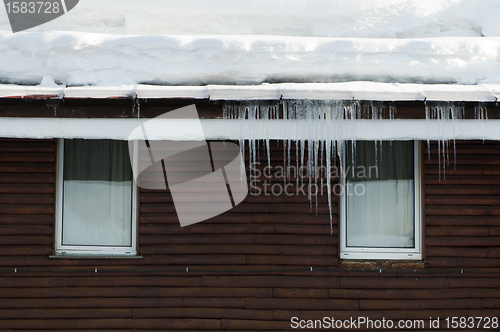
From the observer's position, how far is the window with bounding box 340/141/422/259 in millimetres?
3756

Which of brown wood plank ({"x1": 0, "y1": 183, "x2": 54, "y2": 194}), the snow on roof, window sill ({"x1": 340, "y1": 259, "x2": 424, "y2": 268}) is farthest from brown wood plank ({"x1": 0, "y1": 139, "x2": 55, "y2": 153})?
window sill ({"x1": 340, "y1": 259, "x2": 424, "y2": 268})

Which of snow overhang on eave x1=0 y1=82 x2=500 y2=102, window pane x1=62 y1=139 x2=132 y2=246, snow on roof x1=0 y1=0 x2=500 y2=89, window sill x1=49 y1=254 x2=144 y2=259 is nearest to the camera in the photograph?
snow overhang on eave x1=0 y1=82 x2=500 y2=102

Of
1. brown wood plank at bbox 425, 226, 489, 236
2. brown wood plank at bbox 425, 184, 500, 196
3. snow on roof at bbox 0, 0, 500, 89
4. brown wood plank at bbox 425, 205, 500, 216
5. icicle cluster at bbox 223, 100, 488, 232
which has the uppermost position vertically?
snow on roof at bbox 0, 0, 500, 89

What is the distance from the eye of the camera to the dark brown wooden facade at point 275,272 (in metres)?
3.65

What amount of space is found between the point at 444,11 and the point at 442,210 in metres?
2.21

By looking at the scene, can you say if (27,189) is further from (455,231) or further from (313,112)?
(455,231)

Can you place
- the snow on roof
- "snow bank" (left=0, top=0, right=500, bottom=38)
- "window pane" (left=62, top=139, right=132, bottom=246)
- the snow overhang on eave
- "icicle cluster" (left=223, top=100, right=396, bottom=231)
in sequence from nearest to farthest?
the snow overhang on eave < "icicle cluster" (left=223, top=100, right=396, bottom=231) < the snow on roof < "window pane" (left=62, top=139, right=132, bottom=246) < "snow bank" (left=0, top=0, right=500, bottom=38)

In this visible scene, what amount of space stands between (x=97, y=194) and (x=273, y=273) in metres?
1.86

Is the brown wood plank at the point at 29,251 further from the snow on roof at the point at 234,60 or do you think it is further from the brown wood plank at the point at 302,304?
the brown wood plank at the point at 302,304

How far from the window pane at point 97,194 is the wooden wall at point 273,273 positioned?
0.68 feet

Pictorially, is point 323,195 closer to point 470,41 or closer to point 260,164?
point 260,164

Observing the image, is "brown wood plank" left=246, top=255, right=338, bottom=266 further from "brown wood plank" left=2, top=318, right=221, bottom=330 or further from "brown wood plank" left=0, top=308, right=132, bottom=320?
"brown wood plank" left=0, top=308, right=132, bottom=320

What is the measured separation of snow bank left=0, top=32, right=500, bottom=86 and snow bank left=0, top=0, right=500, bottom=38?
0.73 metres

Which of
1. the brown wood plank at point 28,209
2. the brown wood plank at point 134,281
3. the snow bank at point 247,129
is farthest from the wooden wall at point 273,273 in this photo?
the snow bank at point 247,129
